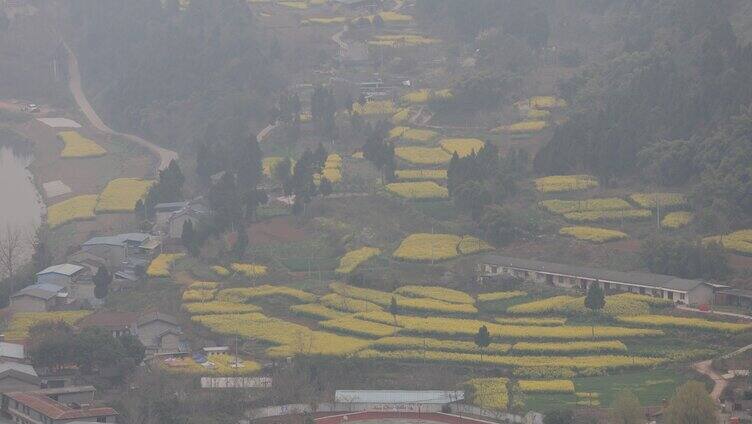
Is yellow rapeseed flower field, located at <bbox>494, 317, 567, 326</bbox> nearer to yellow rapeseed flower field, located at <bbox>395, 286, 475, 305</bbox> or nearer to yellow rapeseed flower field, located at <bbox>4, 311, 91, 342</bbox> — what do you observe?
yellow rapeseed flower field, located at <bbox>395, 286, 475, 305</bbox>

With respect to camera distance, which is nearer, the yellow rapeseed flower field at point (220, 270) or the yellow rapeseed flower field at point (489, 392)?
the yellow rapeseed flower field at point (489, 392)

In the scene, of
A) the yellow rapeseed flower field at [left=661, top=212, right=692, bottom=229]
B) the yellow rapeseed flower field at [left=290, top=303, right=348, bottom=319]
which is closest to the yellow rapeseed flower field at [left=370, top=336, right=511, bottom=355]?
the yellow rapeseed flower field at [left=290, top=303, right=348, bottom=319]

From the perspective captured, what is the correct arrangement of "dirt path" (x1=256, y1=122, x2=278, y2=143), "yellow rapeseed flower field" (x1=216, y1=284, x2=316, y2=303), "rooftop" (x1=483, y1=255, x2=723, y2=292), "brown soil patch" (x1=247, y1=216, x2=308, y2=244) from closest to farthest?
"rooftop" (x1=483, y1=255, x2=723, y2=292) < "yellow rapeseed flower field" (x1=216, y1=284, x2=316, y2=303) < "brown soil patch" (x1=247, y1=216, x2=308, y2=244) < "dirt path" (x1=256, y1=122, x2=278, y2=143)

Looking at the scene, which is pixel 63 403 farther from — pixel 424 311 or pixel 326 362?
pixel 424 311

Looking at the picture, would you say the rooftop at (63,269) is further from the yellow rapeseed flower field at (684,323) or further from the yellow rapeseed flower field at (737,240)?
the yellow rapeseed flower field at (737,240)

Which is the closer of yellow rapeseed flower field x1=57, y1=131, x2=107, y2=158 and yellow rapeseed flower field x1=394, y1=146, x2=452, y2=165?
yellow rapeseed flower field x1=394, y1=146, x2=452, y2=165

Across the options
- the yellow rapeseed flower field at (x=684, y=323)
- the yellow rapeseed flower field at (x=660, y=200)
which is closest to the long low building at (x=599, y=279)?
the yellow rapeseed flower field at (x=684, y=323)
